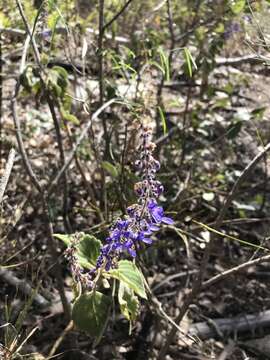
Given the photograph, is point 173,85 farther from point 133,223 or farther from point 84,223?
point 133,223

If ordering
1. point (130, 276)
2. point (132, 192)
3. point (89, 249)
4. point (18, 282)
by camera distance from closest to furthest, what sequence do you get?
point (130, 276) < point (89, 249) < point (132, 192) < point (18, 282)

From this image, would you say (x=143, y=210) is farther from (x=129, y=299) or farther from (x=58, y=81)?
(x=58, y=81)

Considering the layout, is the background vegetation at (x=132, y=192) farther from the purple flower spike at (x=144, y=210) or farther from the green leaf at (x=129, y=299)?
the purple flower spike at (x=144, y=210)

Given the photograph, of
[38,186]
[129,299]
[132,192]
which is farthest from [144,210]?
[132,192]

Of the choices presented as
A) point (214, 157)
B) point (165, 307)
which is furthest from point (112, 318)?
point (214, 157)

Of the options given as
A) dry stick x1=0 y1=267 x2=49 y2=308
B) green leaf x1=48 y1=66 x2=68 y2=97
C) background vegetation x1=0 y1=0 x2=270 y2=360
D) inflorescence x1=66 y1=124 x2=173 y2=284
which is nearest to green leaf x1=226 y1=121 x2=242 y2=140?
background vegetation x1=0 y1=0 x2=270 y2=360

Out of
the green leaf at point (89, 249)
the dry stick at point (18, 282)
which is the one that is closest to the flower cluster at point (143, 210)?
the green leaf at point (89, 249)
